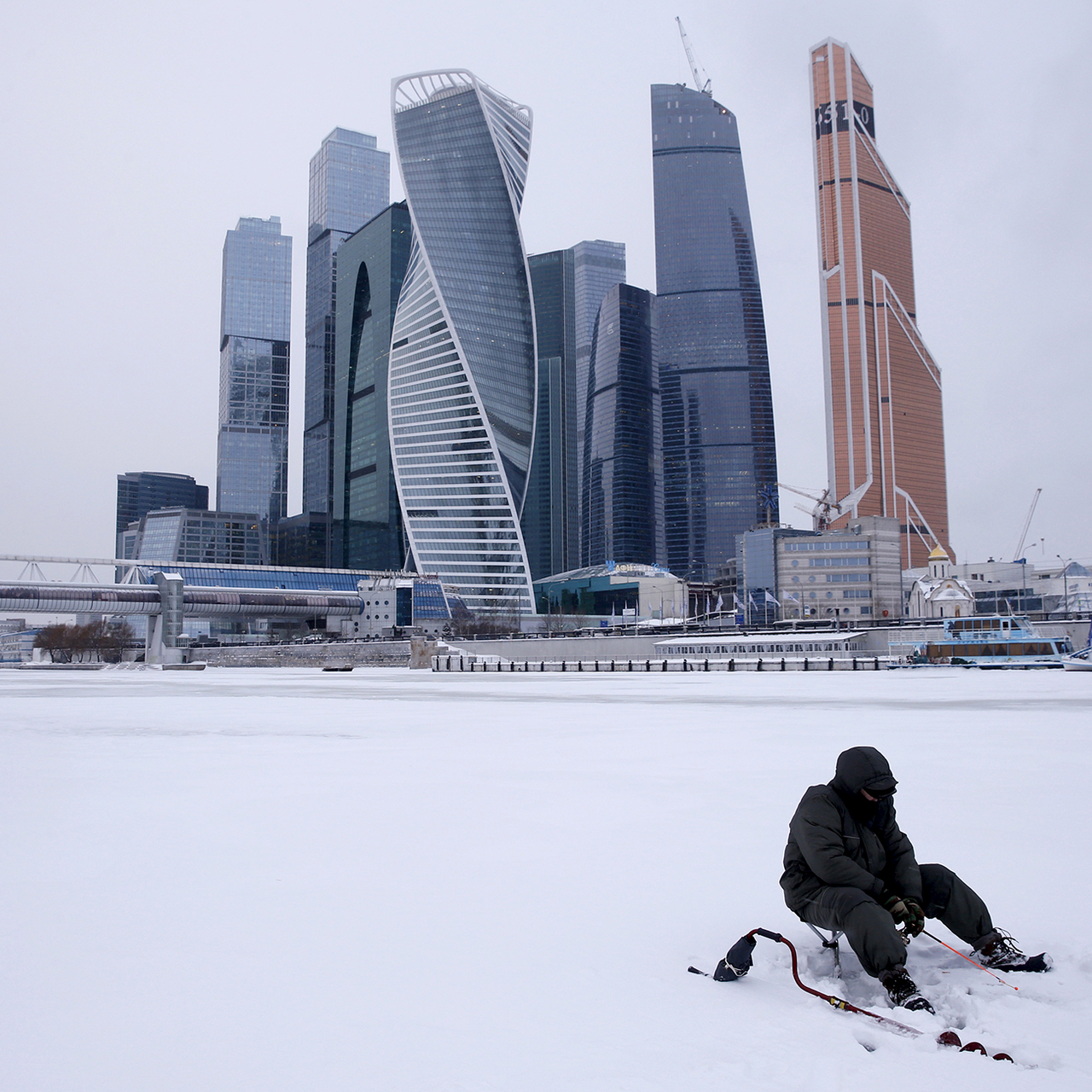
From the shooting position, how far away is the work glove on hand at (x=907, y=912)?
5984mm

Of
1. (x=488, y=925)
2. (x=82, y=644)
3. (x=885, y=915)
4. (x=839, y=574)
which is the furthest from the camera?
(x=82, y=644)

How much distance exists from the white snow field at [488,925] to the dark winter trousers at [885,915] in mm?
261

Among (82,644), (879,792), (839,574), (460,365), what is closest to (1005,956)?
(879,792)

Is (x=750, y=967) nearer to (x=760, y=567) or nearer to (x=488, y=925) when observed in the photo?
(x=488, y=925)

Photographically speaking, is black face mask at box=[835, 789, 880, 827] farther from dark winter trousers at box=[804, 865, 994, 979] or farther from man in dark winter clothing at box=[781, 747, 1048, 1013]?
dark winter trousers at box=[804, 865, 994, 979]

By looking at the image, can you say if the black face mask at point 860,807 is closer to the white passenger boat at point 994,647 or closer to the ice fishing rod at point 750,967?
the ice fishing rod at point 750,967

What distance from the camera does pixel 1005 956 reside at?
231 inches

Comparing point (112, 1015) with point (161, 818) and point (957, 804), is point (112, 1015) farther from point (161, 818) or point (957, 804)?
point (957, 804)

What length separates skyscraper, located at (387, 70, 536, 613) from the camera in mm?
189625

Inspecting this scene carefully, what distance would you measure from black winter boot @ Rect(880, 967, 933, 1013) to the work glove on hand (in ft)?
1.55

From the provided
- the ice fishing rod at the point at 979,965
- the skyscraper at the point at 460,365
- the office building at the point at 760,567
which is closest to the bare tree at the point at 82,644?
the skyscraper at the point at 460,365

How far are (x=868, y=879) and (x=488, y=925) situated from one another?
2.83 m

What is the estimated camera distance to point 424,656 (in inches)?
3701

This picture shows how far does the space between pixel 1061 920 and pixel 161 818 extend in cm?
969
